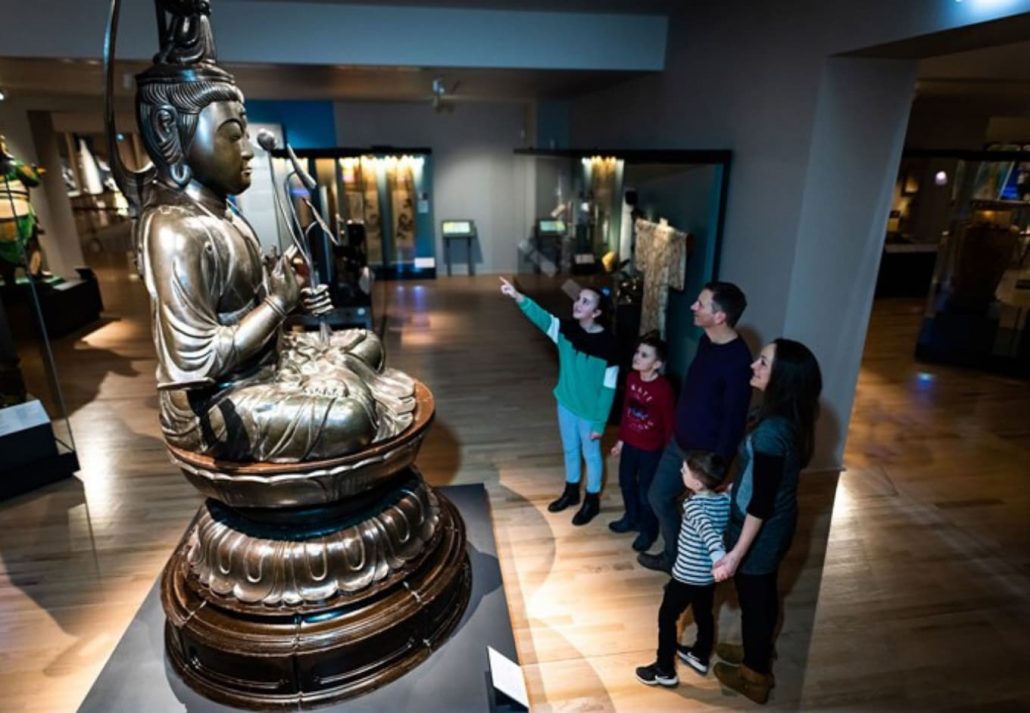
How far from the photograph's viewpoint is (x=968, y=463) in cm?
447

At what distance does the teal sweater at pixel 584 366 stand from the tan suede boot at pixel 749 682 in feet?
4.22

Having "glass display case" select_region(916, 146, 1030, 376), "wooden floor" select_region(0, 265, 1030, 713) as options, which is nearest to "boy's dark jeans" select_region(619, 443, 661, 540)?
"wooden floor" select_region(0, 265, 1030, 713)

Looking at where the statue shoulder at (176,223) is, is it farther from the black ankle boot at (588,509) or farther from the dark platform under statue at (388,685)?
the black ankle boot at (588,509)

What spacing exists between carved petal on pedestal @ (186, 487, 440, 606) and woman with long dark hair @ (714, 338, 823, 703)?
4.16 ft

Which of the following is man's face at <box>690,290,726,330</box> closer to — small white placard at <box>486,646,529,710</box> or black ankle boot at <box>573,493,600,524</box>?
black ankle boot at <box>573,493,600,524</box>

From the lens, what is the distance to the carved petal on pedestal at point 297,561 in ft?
7.79

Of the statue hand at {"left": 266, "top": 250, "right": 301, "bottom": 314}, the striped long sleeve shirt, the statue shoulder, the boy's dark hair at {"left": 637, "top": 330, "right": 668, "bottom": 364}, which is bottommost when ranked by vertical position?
the striped long sleeve shirt

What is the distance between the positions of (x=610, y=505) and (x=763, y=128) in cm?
253

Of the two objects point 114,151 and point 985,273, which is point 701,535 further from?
point 985,273

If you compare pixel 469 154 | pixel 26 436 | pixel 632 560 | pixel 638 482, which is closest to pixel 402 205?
pixel 469 154

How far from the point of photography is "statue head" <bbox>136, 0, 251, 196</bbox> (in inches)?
83.0

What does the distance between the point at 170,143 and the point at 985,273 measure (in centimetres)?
760

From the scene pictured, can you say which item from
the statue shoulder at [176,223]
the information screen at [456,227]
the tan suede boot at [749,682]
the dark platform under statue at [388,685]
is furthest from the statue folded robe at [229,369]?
the information screen at [456,227]

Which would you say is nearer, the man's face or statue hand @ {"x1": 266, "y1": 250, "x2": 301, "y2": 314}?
statue hand @ {"x1": 266, "y1": 250, "x2": 301, "y2": 314}
